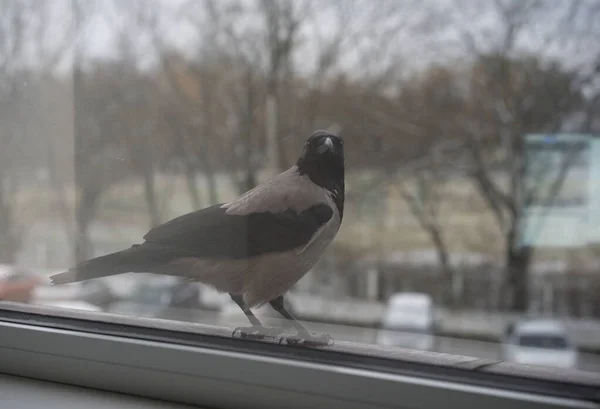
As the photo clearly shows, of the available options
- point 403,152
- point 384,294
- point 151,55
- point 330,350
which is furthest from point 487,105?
point 330,350

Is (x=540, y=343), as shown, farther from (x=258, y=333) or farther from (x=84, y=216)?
(x=84, y=216)

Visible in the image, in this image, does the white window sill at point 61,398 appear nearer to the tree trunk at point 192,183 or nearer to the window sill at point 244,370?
the window sill at point 244,370

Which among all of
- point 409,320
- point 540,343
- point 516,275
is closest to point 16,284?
point 409,320

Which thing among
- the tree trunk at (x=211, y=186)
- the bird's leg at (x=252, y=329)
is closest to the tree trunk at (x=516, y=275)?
the tree trunk at (x=211, y=186)

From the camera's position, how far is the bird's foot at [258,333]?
65 cm

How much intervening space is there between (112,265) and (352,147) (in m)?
0.34

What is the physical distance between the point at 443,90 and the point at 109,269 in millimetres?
803

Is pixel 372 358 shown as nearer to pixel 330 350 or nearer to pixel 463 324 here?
pixel 330 350

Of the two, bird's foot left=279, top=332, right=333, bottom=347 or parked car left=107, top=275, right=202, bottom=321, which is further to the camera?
parked car left=107, top=275, right=202, bottom=321

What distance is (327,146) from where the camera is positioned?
2.10 ft

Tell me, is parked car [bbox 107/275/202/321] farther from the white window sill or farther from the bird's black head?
the bird's black head

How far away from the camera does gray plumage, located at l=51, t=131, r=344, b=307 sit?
24.9 inches

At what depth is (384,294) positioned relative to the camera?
1309mm

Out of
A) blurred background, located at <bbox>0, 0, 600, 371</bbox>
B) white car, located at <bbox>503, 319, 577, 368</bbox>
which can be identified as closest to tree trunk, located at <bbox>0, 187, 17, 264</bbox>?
blurred background, located at <bbox>0, 0, 600, 371</bbox>
